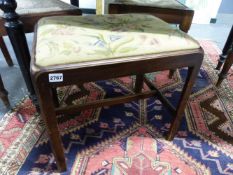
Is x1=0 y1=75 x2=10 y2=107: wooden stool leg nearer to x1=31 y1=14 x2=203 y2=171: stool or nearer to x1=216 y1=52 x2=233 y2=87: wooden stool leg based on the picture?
x1=31 y1=14 x2=203 y2=171: stool

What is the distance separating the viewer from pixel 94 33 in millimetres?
664

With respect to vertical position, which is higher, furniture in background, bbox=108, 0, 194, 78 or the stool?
the stool

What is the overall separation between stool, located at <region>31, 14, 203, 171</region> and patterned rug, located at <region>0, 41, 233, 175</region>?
0.49ft

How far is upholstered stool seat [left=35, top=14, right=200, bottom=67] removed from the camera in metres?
0.58

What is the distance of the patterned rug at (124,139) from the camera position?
86 cm

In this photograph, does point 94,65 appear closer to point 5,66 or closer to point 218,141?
point 218,141

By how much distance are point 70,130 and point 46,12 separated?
0.52 meters

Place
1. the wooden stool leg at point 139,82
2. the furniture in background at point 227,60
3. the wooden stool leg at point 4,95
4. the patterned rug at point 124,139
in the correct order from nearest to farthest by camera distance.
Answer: the patterned rug at point 124,139, the wooden stool leg at point 4,95, the wooden stool leg at point 139,82, the furniture in background at point 227,60

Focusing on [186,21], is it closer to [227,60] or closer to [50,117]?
[227,60]

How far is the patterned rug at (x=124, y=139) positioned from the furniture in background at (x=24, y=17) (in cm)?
21

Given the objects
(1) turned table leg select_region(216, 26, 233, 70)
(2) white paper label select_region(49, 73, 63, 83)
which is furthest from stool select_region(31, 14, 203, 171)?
(1) turned table leg select_region(216, 26, 233, 70)

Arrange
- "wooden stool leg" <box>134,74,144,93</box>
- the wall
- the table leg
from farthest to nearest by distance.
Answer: the wall
"wooden stool leg" <box>134,74,144,93</box>
the table leg

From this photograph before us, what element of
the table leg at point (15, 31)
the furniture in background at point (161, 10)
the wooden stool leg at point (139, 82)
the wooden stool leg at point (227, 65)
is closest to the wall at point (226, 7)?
the wooden stool leg at point (227, 65)

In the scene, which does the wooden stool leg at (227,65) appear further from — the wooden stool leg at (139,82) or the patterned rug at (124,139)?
the wooden stool leg at (139,82)
